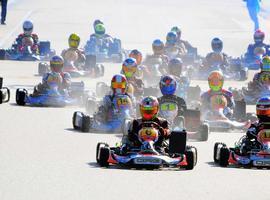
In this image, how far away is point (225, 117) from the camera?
2403 cm

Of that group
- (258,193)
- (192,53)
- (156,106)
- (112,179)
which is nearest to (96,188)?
(112,179)

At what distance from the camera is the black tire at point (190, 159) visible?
17453mm

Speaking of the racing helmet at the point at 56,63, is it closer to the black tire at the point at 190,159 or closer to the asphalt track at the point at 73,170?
the asphalt track at the point at 73,170

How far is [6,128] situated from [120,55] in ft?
67.4

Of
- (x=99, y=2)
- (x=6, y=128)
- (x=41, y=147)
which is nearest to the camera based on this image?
(x=41, y=147)

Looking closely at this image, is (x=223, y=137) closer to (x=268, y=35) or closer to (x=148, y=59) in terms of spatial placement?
(x=148, y=59)

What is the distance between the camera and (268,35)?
5719cm

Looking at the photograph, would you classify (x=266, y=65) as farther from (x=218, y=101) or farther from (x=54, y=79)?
(x=54, y=79)

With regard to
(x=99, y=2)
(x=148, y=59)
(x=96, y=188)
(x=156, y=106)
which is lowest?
(x=96, y=188)

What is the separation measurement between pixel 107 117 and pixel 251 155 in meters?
5.18

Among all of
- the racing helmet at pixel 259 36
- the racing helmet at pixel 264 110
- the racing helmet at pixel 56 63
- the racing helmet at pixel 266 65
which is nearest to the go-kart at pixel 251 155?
the racing helmet at pixel 264 110

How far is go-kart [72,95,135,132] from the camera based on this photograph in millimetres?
22281

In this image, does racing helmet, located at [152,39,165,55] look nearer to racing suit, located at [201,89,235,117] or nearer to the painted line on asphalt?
racing suit, located at [201,89,235,117]

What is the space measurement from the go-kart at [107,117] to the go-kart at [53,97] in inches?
171
